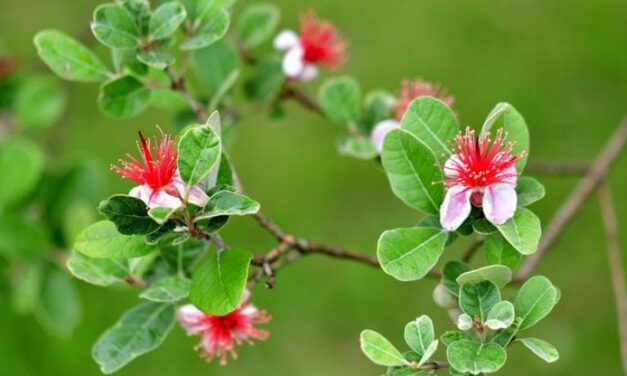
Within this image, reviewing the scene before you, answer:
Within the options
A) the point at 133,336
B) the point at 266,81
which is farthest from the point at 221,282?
the point at 266,81

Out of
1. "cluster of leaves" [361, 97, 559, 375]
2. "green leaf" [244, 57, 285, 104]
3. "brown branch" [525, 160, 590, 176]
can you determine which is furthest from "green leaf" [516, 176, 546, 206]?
"brown branch" [525, 160, 590, 176]

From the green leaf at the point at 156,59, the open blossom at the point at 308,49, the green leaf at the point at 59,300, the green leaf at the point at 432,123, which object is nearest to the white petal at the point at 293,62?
the open blossom at the point at 308,49

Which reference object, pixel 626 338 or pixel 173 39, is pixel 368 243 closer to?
pixel 626 338

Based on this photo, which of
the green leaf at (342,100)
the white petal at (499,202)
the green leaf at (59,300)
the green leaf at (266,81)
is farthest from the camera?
the green leaf at (59,300)

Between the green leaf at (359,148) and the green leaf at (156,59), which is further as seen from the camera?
the green leaf at (359,148)

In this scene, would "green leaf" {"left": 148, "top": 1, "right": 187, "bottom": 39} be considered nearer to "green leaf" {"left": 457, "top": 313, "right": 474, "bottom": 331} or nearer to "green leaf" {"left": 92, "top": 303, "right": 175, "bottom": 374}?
"green leaf" {"left": 92, "top": 303, "right": 175, "bottom": 374}

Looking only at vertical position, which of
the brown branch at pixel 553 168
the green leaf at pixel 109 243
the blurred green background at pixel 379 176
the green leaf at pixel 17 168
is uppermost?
the green leaf at pixel 109 243

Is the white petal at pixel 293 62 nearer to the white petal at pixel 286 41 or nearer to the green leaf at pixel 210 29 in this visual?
the white petal at pixel 286 41
